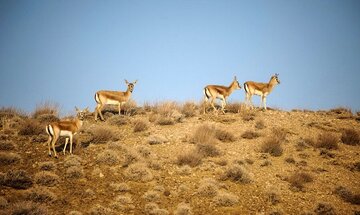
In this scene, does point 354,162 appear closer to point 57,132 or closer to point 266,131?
point 266,131

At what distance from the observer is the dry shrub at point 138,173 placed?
13543mm

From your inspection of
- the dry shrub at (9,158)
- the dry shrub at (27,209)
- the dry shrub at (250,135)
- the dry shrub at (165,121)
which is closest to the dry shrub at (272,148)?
the dry shrub at (250,135)

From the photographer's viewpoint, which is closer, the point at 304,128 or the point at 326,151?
the point at 326,151

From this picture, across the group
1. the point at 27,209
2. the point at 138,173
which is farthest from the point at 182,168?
the point at 27,209

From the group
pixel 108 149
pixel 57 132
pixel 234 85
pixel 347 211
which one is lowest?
pixel 347 211

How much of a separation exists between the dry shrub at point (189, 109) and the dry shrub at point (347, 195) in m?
11.3

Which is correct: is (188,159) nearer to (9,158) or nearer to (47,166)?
(47,166)

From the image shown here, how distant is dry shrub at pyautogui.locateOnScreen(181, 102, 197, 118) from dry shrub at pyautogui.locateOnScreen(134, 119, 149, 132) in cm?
388

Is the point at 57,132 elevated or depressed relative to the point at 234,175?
elevated

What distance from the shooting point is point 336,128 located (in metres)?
20.9

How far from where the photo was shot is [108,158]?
1481cm

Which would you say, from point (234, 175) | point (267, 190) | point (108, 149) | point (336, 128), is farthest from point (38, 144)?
point (336, 128)

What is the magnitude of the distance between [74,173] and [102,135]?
156 inches

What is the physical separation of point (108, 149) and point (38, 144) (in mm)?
3373
